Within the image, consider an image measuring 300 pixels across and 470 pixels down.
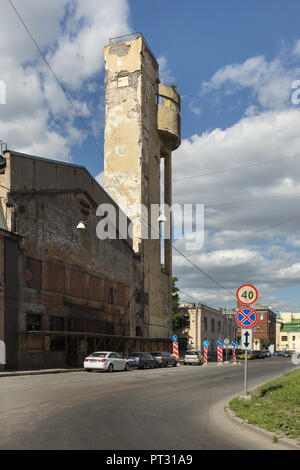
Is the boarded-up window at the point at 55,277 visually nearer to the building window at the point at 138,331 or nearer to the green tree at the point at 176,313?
the building window at the point at 138,331

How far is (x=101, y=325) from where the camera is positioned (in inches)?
1721

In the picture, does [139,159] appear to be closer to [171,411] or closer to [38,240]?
[38,240]

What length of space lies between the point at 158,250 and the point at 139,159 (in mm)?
11782

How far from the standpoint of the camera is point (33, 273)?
108ft

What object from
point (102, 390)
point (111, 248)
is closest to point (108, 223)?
point (111, 248)

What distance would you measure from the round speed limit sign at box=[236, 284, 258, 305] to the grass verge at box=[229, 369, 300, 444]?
2903mm

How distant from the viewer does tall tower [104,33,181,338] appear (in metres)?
56.2

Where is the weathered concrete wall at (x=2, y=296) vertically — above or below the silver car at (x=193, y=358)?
above

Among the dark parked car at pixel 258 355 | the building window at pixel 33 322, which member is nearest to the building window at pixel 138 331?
the building window at pixel 33 322

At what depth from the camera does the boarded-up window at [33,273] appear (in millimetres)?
32312

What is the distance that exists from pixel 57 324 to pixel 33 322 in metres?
3.23

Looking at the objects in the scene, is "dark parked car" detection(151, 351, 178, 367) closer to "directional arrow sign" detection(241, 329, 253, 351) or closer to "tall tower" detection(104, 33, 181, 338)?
"tall tower" detection(104, 33, 181, 338)

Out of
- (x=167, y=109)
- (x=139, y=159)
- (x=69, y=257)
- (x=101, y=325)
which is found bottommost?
(x=101, y=325)

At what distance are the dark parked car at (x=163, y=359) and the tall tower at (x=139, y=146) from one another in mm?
8162
